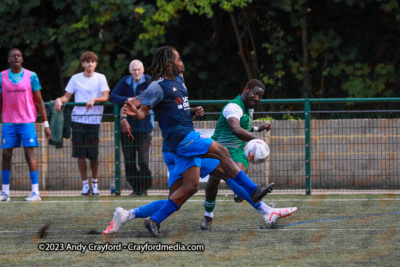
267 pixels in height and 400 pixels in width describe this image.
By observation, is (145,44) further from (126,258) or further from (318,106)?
(126,258)

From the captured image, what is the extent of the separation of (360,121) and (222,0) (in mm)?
5224

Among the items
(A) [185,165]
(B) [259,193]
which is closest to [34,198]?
(A) [185,165]

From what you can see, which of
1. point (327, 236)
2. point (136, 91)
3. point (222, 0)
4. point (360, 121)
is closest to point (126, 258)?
point (327, 236)

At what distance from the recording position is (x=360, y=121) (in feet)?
38.0

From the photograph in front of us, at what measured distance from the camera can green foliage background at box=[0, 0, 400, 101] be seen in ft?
56.1

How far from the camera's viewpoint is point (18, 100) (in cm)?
1095

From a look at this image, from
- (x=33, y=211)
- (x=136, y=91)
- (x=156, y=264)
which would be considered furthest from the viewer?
(x=136, y=91)

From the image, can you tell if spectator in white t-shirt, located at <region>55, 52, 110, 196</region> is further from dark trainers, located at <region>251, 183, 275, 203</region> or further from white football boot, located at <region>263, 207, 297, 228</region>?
dark trainers, located at <region>251, 183, 275, 203</region>

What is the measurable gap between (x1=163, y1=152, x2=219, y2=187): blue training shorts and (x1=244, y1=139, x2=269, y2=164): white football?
0.36 metres

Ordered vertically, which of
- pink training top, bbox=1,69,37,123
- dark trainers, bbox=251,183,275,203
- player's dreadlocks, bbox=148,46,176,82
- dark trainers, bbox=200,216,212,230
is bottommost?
dark trainers, bbox=200,216,212,230

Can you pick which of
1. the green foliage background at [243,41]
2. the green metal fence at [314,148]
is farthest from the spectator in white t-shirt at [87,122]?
the green foliage background at [243,41]

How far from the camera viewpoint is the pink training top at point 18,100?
10938 millimetres

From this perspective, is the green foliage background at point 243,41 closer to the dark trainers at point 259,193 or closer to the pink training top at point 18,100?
the pink training top at point 18,100

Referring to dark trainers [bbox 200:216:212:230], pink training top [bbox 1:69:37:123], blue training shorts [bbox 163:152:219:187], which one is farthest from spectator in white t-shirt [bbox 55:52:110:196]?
blue training shorts [bbox 163:152:219:187]
